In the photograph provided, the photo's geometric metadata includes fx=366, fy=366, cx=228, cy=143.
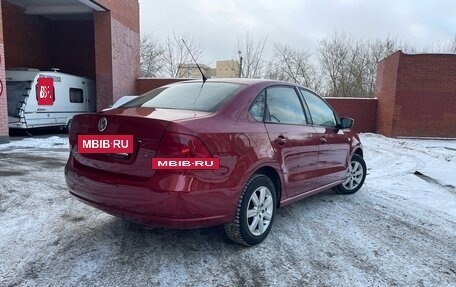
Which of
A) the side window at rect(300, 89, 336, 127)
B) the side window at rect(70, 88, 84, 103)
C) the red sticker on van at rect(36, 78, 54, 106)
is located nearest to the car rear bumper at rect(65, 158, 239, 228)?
the side window at rect(300, 89, 336, 127)

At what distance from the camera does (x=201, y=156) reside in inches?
113

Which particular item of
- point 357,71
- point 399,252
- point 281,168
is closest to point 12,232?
point 281,168

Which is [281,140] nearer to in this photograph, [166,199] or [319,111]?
[319,111]

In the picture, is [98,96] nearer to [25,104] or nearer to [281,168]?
[25,104]

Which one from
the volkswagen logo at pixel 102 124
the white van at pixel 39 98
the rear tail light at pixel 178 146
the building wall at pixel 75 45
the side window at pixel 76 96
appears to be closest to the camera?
the rear tail light at pixel 178 146

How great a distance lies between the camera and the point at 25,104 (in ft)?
43.2

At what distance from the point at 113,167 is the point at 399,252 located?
2.81 metres

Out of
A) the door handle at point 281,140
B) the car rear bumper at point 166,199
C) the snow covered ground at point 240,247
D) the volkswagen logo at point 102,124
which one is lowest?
the snow covered ground at point 240,247

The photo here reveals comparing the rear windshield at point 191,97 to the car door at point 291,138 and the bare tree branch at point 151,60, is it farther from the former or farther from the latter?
the bare tree branch at point 151,60

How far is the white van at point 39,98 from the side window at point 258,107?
10.8 m

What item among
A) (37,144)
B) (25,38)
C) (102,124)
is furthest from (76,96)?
(102,124)

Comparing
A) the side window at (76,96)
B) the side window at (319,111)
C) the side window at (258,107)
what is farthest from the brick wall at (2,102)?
the side window at (258,107)

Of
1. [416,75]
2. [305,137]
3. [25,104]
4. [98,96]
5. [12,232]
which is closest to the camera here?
[12,232]

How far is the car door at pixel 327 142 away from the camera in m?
4.55
